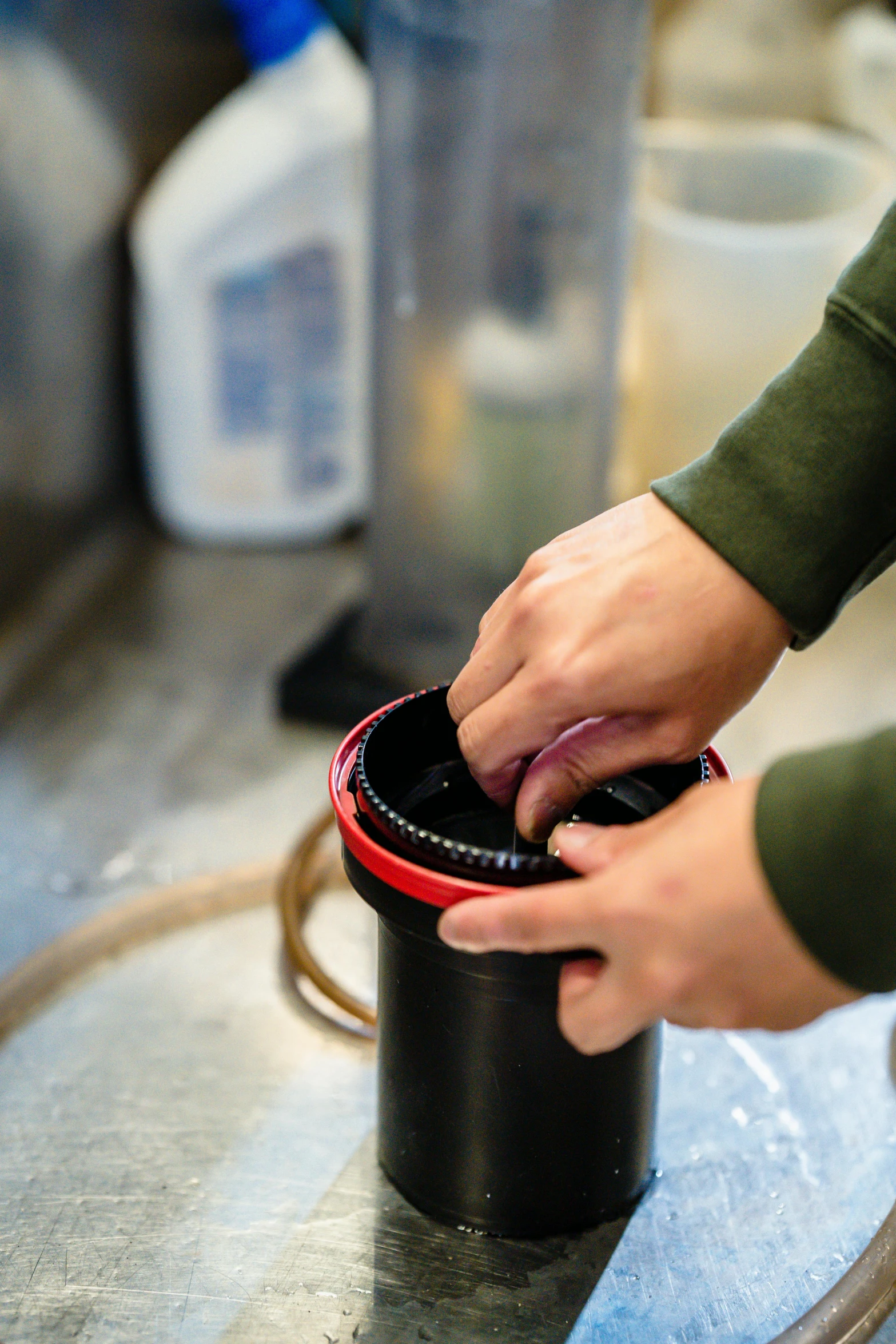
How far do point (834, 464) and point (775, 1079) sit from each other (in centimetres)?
33

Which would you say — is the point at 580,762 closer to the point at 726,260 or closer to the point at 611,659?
the point at 611,659

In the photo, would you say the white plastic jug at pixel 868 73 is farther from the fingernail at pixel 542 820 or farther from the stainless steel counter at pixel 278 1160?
the fingernail at pixel 542 820

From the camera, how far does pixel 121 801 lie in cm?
91

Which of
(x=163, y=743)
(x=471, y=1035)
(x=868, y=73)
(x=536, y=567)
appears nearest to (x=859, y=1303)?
(x=471, y=1035)

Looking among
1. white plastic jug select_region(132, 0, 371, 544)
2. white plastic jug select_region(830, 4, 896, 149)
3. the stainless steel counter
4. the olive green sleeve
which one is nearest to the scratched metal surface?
the stainless steel counter

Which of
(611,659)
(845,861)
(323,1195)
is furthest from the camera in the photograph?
(323,1195)

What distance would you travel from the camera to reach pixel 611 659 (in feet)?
1.57

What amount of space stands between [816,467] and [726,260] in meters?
0.75

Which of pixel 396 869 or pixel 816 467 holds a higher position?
pixel 816 467

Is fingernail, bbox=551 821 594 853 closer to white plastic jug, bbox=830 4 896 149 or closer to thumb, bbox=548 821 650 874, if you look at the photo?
thumb, bbox=548 821 650 874

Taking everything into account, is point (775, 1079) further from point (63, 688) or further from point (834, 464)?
point (63, 688)

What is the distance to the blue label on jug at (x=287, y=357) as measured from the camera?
1.18 meters

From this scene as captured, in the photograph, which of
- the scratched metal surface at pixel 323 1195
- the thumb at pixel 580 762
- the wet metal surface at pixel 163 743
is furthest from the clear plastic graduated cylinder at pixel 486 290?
the thumb at pixel 580 762

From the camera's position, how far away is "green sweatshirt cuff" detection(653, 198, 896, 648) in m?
0.48
